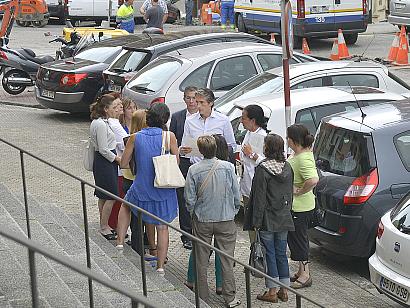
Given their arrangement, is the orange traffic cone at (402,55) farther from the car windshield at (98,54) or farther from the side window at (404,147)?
the side window at (404,147)

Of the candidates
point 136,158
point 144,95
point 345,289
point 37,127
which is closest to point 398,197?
point 345,289

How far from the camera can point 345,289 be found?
8.77 metres

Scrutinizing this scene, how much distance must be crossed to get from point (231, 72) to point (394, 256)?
6.70 m

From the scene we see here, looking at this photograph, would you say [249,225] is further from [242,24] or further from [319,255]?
[242,24]

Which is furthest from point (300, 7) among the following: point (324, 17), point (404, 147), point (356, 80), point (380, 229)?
point (380, 229)

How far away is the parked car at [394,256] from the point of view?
7.59 m

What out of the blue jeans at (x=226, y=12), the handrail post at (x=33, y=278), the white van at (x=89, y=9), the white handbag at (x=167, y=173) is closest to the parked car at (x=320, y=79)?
the white handbag at (x=167, y=173)

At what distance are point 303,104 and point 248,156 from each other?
212 centimetres

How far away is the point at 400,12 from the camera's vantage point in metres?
26.5

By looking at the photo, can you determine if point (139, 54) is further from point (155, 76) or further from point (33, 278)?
point (33, 278)

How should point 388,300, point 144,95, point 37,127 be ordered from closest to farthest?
point 388,300
point 144,95
point 37,127

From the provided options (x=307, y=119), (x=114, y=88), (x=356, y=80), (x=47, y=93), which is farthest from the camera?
(x=47, y=93)

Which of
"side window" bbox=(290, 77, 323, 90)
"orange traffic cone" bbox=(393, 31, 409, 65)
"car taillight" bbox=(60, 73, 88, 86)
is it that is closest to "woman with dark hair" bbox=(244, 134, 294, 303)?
"side window" bbox=(290, 77, 323, 90)

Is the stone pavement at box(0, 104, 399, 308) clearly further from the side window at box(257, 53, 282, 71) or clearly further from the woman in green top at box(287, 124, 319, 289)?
the side window at box(257, 53, 282, 71)
